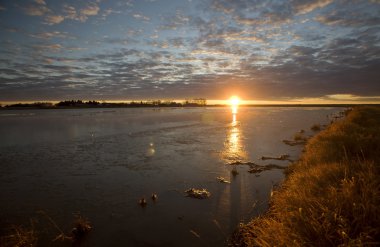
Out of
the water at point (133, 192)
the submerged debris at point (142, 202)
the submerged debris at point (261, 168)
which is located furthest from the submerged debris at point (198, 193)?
the submerged debris at point (261, 168)

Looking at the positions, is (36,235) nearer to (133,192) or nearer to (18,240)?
(18,240)

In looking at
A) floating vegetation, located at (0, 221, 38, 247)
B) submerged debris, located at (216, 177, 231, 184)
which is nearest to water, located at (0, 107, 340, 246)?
submerged debris, located at (216, 177, 231, 184)

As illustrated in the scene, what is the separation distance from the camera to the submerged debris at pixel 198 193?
42.8ft

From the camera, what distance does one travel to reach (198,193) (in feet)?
43.5

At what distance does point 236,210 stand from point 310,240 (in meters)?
5.82

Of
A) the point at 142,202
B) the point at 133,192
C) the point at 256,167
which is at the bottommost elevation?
the point at 256,167

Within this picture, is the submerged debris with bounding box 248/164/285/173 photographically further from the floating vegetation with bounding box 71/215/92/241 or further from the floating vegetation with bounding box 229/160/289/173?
the floating vegetation with bounding box 71/215/92/241

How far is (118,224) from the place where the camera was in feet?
33.7

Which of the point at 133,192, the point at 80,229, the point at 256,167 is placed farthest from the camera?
the point at 256,167

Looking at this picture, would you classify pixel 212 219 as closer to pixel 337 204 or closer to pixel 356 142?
pixel 337 204

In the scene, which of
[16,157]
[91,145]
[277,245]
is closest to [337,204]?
[277,245]

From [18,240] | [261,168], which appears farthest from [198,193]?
[18,240]

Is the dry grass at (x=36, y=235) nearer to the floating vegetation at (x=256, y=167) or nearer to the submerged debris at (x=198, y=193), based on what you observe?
the submerged debris at (x=198, y=193)

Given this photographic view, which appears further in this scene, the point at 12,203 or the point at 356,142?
the point at 356,142
